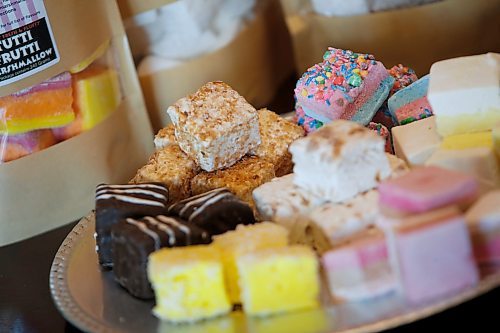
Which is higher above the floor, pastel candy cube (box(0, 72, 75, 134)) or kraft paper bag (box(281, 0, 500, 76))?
pastel candy cube (box(0, 72, 75, 134))

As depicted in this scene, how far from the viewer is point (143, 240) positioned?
1.00 m

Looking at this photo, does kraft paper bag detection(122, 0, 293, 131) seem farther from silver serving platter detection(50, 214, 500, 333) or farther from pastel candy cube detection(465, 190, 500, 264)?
pastel candy cube detection(465, 190, 500, 264)

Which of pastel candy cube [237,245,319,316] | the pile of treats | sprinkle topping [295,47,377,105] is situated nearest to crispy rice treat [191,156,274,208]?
the pile of treats

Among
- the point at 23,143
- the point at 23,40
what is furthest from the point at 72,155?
the point at 23,40

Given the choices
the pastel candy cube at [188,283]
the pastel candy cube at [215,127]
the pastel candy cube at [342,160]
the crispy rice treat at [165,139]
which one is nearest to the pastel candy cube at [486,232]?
the pastel candy cube at [342,160]

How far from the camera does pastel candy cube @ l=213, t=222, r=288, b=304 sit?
0.97m

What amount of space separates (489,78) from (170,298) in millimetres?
469

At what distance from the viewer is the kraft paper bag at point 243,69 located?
1503 mm

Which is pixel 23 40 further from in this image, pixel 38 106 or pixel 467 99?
pixel 467 99

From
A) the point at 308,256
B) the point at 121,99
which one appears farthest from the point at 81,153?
the point at 308,256

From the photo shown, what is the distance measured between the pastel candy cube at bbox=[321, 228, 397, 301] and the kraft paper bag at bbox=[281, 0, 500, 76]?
0.64m

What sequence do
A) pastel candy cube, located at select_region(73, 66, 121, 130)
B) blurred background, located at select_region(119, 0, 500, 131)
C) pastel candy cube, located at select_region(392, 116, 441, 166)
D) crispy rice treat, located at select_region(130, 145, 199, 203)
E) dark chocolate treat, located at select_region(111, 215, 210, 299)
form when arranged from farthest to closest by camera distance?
blurred background, located at select_region(119, 0, 500, 131) → pastel candy cube, located at select_region(73, 66, 121, 130) → crispy rice treat, located at select_region(130, 145, 199, 203) → pastel candy cube, located at select_region(392, 116, 441, 166) → dark chocolate treat, located at select_region(111, 215, 210, 299)

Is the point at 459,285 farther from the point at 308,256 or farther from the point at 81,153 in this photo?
the point at 81,153

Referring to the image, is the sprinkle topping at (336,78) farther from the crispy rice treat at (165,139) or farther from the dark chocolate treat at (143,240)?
the dark chocolate treat at (143,240)
